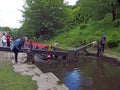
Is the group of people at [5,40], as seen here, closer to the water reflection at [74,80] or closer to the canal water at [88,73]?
the canal water at [88,73]

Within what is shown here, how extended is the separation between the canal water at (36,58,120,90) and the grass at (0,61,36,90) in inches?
83.1

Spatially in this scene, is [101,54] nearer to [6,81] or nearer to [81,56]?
[81,56]

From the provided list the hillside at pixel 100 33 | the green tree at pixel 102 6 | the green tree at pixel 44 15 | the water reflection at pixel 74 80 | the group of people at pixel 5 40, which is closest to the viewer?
the water reflection at pixel 74 80

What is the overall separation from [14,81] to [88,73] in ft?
19.4

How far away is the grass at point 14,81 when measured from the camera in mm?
13109

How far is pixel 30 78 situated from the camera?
15.1 metres

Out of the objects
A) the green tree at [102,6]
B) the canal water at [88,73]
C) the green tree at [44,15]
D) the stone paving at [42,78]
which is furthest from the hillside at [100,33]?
the stone paving at [42,78]

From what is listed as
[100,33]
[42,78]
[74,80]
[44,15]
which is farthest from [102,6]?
[42,78]

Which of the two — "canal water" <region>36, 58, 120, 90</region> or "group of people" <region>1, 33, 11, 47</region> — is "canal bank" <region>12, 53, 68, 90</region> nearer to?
"canal water" <region>36, 58, 120, 90</region>

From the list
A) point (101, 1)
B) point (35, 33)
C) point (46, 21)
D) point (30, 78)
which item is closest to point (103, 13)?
point (101, 1)

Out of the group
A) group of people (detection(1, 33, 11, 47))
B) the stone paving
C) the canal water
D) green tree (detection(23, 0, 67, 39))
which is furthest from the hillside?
the stone paving

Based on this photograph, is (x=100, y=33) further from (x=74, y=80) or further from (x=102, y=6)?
(x=74, y=80)

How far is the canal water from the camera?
15361 millimetres

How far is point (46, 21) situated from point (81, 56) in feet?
67.4
